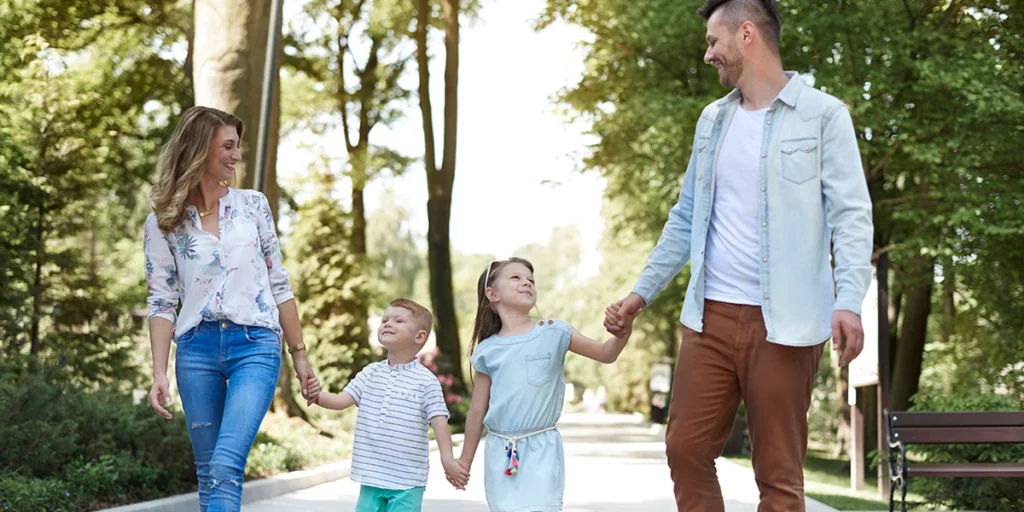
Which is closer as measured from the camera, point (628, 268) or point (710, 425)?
point (710, 425)

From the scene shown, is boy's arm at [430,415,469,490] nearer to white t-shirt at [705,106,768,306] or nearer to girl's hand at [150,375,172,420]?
girl's hand at [150,375,172,420]

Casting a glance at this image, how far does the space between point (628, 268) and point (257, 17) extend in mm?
26002

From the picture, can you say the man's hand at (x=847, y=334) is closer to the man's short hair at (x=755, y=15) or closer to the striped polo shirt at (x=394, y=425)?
the man's short hair at (x=755, y=15)

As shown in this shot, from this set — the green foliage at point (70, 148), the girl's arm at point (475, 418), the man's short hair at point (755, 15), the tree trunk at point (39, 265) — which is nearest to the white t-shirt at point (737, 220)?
the man's short hair at point (755, 15)

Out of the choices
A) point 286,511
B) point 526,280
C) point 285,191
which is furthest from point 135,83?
point 526,280

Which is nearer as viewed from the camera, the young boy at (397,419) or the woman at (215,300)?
the woman at (215,300)

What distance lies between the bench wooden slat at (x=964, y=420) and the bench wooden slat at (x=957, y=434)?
0.14 feet

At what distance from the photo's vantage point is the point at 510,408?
5523 mm

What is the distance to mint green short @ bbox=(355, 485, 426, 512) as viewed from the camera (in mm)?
5676

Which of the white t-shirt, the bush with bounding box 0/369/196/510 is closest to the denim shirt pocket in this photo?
the white t-shirt

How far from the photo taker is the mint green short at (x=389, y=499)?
5.68 meters

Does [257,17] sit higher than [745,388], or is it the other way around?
[257,17]

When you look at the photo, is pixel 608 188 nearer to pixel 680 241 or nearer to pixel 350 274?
pixel 350 274

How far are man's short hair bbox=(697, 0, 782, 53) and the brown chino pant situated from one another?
102 centimetres
